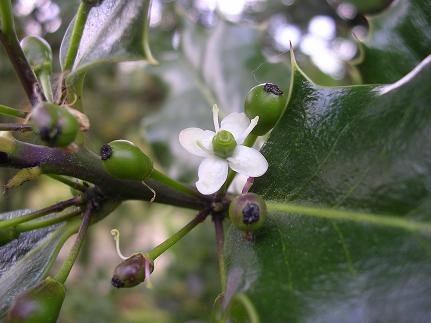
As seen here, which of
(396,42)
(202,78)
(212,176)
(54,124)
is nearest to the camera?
(54,124)

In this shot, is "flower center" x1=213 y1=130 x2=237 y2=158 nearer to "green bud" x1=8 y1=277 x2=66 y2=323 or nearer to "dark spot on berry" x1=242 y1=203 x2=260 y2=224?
"dark spot on berry" x1=242 y1=203 x2=260 y2=224

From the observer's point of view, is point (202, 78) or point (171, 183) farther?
point (202, 78)

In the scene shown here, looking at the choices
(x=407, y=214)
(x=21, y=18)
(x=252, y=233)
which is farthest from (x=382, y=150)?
(x=21, y=18)

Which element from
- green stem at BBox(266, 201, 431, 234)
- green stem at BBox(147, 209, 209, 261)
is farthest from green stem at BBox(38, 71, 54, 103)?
green stem at BBox(266, 201, 431, 234)

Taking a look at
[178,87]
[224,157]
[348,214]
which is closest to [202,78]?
[178,87]

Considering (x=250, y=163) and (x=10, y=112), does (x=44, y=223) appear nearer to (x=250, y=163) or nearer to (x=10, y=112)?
(x=10, y=112)

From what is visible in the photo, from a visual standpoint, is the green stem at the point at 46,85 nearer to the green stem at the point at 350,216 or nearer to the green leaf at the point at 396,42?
the green stem at the point at 350,216

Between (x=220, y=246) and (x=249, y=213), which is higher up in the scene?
(x=249, y=213)
